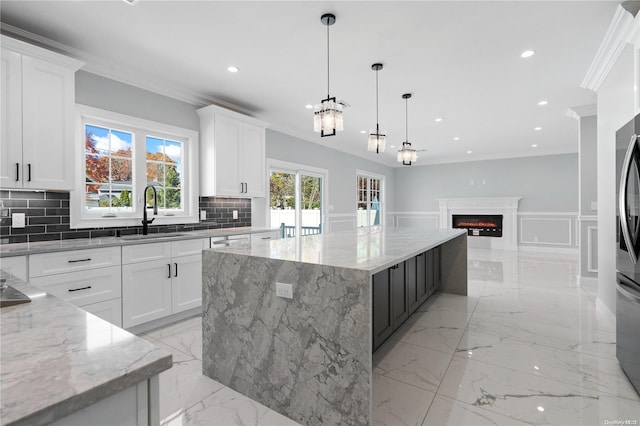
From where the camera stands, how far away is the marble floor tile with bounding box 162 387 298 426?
180 cm

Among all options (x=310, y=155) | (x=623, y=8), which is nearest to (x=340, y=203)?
(x=310, y=155)

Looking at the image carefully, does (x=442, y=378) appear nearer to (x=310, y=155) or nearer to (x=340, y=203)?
(x=310, y=155)

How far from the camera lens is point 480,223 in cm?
910

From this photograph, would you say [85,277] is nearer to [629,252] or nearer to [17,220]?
[17,220]

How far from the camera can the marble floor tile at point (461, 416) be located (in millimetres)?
1764

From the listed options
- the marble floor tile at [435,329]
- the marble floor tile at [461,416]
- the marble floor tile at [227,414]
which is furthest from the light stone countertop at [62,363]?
the marble floor tile at [435,329]

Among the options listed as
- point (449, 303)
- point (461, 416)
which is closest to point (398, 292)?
point (461, 416)

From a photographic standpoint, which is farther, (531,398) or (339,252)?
(339,252)

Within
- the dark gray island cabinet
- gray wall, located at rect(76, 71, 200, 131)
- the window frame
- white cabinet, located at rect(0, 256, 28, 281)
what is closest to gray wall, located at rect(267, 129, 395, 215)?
the window frame

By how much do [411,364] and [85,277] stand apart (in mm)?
2655

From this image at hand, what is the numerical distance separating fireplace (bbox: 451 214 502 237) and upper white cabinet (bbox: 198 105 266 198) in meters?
6.66

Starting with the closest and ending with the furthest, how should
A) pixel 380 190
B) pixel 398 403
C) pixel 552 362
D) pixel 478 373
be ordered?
pixel 398 403, pixel 478 373, pixel 552 362, pixel 380 190

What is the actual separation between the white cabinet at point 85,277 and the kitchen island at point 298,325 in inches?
44.9

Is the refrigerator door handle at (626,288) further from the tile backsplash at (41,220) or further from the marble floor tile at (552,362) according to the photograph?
the tile backsplash at (41,220)
